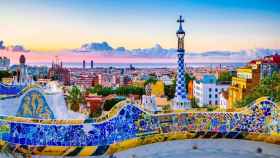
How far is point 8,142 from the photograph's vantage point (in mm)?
5973

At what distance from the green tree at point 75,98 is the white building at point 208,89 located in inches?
144

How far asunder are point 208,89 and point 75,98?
14.5 feet

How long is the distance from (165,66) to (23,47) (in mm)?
4253

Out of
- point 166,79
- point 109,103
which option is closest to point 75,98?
point 109,103

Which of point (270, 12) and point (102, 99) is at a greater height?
point (270, 12)

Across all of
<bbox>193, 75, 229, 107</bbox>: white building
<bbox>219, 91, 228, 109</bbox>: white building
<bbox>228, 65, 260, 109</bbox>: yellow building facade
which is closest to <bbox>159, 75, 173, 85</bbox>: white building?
<bbox>193, 75, 229, 107</bbox>: white building

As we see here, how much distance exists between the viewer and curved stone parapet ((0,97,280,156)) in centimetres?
600

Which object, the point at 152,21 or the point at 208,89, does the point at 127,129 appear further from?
the point at 208,89

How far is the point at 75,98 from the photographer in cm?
1225

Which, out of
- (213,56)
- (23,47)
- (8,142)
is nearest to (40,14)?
(23,47)

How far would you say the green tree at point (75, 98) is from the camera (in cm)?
1163

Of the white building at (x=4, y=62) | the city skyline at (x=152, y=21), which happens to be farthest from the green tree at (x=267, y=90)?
the white building at (x=4, y=62)

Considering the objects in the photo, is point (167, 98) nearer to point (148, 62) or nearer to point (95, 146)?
point (148, 62)

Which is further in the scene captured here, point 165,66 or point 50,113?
point 165,66
